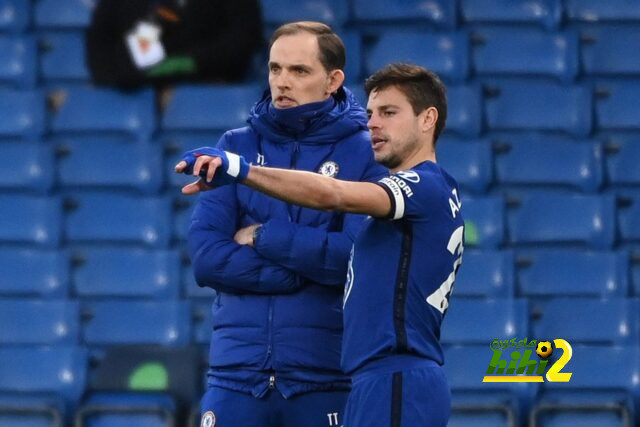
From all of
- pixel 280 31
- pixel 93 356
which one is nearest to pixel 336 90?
pixel 280 31

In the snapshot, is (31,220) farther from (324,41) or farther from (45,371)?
(324,41)

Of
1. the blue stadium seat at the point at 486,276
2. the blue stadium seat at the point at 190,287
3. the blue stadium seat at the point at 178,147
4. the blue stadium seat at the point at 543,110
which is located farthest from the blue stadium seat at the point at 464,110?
the blue stadium seat at the point at 190,287

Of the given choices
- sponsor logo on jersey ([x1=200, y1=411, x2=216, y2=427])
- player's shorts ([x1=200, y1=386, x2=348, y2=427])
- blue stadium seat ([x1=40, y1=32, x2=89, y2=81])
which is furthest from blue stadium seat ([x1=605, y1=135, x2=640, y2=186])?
sponsor logo on jersey ([x1=200, y1=411, x2=216, y2=427])

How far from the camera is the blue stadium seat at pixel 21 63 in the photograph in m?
7.11

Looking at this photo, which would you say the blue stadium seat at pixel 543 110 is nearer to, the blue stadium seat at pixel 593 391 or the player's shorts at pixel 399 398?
the blue stadium seat at pixel 593 391

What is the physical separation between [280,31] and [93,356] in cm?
273

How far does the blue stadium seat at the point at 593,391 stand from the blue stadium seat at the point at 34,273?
7.62 feet

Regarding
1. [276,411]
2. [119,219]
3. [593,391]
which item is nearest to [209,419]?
[276,411]

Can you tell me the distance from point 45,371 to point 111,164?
1.20 meters

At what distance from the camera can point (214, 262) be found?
373 cm

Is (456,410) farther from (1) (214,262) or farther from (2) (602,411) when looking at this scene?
(1) (214,262)

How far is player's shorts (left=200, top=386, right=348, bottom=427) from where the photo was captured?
3654mm

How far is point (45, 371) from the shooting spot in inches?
240

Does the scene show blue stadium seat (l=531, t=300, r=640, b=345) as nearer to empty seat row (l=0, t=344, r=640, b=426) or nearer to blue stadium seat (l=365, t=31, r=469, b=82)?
empty seat row (l=0, t=344, r=640, b=426)
